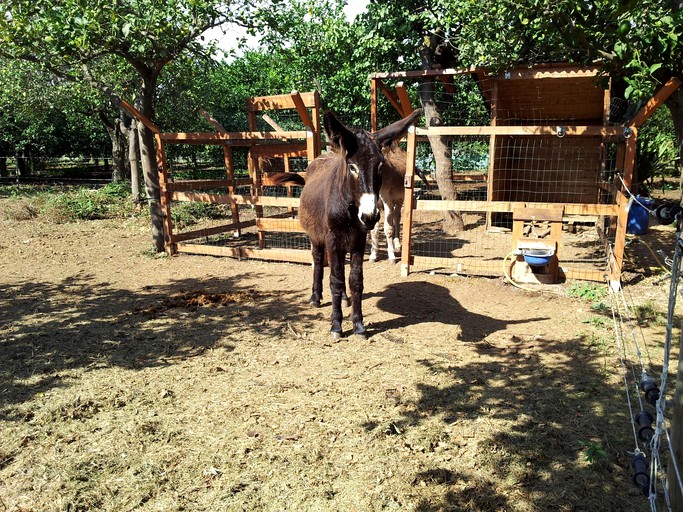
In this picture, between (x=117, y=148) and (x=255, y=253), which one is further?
(x=117, y=148)

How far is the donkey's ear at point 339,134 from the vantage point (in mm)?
4219

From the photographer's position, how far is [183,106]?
16016mm

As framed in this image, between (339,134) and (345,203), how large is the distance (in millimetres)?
799

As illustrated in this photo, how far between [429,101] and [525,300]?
21.4 ft

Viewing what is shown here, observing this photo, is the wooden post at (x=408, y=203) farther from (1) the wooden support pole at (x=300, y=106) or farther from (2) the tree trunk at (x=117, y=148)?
(2) the tree trunk at (x=117, y=148)

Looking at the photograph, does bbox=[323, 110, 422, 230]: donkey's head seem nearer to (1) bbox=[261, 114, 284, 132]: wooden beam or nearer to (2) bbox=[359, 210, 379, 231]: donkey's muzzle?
(2) bbox=[359, 210, 379, 231]: donkey's muzzle

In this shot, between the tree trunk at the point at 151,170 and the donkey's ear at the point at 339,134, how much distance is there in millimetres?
5888

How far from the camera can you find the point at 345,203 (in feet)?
16.0

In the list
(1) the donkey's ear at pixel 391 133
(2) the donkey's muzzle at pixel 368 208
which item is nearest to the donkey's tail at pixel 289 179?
(1) the donkey's ear at pixel 391 133

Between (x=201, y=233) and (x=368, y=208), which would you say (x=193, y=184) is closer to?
(x=201, y=233)

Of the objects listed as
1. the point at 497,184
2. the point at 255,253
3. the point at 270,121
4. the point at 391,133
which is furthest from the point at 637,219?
the point at 270,121

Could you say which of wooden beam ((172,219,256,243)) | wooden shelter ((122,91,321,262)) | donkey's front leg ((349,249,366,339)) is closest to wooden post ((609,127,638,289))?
donkey's front leg ((349,249,366,339))

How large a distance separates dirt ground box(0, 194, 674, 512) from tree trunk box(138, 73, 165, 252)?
262 cm

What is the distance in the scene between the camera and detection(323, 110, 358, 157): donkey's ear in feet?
13.8
